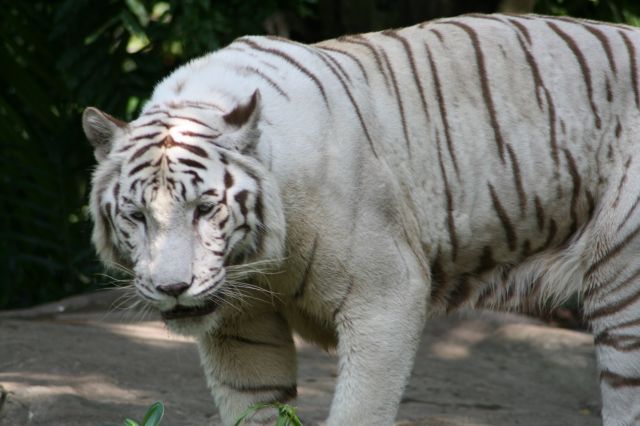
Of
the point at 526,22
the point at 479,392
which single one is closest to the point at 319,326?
the point at 526,22

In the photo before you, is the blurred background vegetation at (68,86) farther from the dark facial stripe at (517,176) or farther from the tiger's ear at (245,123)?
the tiger's ear at (245,123)

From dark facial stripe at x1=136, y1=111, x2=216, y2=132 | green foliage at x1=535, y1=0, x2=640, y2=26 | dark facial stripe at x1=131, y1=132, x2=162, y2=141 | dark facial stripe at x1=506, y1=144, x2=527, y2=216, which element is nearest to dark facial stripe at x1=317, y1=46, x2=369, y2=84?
dark facial stripe at x1=506, y1=144, x2=527, y2=216

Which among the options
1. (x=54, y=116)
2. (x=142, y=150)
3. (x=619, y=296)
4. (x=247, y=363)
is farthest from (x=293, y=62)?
(x=54, y=116)

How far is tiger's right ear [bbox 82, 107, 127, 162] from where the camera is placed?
Result: 2957 mm

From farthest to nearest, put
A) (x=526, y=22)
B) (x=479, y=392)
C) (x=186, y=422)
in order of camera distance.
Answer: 1. (x=479, y=392)
2. (x=186, y=422)
3. (x=526, y=22)

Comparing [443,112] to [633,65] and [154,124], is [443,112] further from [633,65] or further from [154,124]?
[154,124]

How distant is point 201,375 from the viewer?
16.2 feet

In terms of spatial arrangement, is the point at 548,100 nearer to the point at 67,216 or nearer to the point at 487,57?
the point at 487,57

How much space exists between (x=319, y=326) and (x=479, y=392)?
1.96 metres

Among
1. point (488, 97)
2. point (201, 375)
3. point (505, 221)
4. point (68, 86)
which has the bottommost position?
point (201, 375)

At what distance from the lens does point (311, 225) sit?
9.80ft

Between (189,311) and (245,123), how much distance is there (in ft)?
1.74

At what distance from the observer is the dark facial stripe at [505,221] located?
11.1ft

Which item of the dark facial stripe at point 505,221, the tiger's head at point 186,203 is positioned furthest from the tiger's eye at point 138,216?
the dark facial stripe at point 505,221
